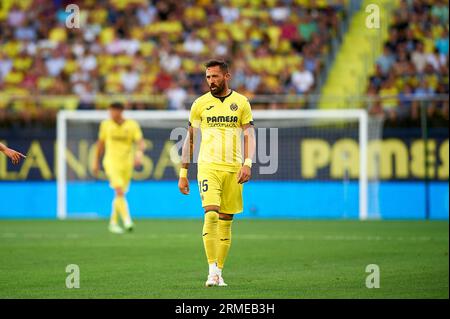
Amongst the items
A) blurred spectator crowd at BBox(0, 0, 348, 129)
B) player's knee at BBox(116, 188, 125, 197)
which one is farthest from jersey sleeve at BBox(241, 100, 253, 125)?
blurred spectator crowd at BBox(0, 0, 348, 129)

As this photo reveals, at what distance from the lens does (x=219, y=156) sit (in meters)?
10.8

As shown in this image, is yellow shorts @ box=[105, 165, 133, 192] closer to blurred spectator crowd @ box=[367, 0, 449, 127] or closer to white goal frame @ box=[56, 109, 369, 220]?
white goal frame @ box=[56, 109, 369, 220]

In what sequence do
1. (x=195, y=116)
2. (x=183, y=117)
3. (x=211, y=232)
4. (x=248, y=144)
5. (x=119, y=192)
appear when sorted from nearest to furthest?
1. (x=211, y=232)
2. (x=248, y=144)
3. (x=195, y=116)
4. (x=119, y=192)
5. (x=183, y=117)

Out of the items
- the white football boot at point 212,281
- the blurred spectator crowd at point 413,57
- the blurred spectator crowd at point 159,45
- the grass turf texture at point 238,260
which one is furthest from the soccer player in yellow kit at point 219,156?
the blurred spectator crowd at point 159,45

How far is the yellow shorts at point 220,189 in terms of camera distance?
10633mm

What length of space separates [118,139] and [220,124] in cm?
871

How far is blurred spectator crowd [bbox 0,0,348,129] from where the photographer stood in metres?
26.9

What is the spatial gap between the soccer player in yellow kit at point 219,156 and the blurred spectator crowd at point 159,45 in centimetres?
1469

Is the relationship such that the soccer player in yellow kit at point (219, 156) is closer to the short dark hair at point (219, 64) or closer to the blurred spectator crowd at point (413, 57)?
the short dark hair at point (219, 64)

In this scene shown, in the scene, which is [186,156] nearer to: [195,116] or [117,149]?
[195,116]

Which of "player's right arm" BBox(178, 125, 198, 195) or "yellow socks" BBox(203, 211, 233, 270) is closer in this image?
"yellow socks" BBox(203, 211, 233, 270)

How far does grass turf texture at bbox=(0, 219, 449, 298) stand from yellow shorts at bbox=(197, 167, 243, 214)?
817 millimetres

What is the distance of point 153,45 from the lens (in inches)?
Answer: 1112

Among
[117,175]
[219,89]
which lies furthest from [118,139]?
[219,89]
